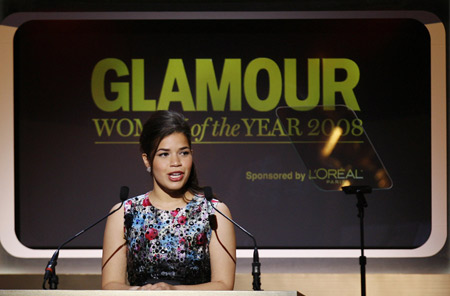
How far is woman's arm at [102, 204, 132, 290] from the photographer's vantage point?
9.76 feet

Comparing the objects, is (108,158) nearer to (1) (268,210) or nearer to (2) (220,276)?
(1) (268,210)

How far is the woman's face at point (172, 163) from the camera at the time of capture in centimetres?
304

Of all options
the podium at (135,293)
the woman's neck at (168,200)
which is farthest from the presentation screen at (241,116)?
the podium at (135,293)

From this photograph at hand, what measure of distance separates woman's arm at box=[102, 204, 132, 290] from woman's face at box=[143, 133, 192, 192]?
25 centimetres

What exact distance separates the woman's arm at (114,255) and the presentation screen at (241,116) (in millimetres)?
1272

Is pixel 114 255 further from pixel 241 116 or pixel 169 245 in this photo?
pixel 241 116

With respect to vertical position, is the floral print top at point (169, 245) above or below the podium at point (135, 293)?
above

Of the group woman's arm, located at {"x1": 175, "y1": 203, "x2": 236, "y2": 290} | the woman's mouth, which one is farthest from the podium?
the woman's mouth

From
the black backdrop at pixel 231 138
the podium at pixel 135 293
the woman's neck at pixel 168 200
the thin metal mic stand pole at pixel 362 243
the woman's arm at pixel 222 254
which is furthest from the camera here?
the black backdrop at pixel 231 138

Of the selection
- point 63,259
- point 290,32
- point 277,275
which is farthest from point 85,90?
point 277,275

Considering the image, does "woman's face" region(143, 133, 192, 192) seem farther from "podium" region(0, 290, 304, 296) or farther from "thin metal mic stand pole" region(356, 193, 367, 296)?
"thin metal mic stand pole" region(356, 193, 367, 296)

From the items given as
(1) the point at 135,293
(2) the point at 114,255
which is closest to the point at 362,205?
(2) the point at 114,255

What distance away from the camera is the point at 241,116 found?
438 centimetres

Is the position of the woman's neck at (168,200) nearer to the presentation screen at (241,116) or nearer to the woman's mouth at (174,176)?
the woman's mouth at (174,176)
